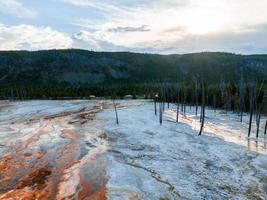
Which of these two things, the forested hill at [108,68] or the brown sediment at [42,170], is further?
the forested hill at [108,68]

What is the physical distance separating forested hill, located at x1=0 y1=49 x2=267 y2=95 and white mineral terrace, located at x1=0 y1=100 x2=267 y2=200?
12746 cm

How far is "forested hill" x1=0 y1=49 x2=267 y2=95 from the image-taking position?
165m

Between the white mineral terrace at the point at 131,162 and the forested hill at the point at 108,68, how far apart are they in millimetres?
127458

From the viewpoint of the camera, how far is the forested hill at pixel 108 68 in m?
165

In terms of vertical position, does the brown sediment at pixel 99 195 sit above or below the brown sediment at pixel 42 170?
above

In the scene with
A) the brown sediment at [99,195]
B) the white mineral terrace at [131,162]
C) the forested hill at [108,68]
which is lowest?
the forested hill at [108,68]

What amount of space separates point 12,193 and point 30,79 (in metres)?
150

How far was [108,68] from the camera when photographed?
597ft

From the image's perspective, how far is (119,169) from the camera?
68.2 ft

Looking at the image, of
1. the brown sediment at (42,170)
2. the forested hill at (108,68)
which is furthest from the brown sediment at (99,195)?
the forested hill at (108,68)

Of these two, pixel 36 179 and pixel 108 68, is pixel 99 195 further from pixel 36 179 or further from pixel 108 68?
pixel 108 68

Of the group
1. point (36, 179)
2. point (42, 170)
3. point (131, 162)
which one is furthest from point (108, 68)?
point (36, 179)

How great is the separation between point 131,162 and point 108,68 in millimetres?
161299

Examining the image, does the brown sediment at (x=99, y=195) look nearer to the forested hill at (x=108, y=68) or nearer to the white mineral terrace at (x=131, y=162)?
the white mineral terrace at (x=131, y=162)
